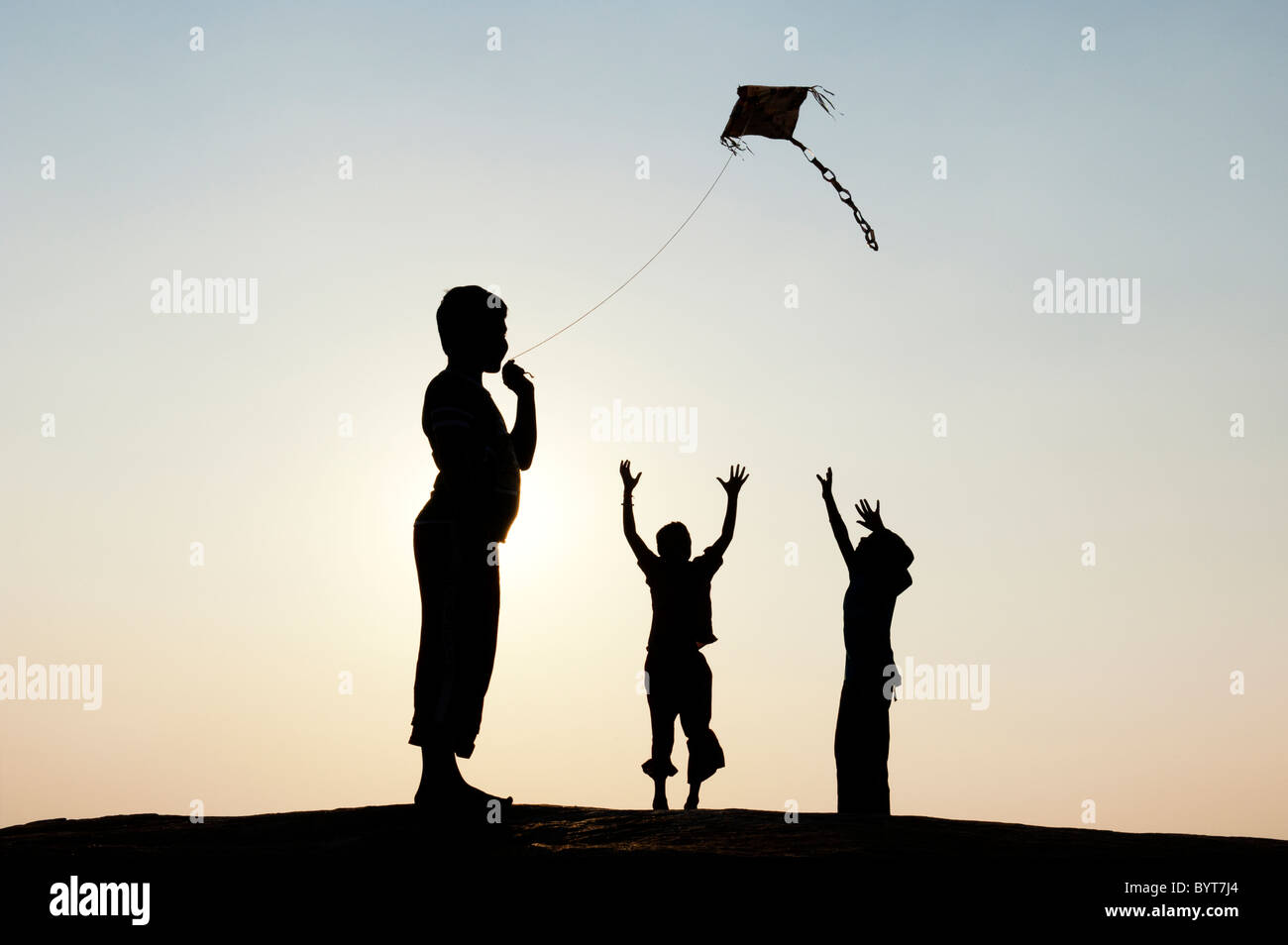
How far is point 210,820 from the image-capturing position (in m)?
8.54

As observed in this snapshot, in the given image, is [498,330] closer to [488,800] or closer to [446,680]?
[446,680]

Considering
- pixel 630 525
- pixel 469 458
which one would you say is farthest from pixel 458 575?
pixel 630 525

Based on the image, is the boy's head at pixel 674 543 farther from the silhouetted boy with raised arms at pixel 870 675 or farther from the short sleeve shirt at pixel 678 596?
the silhouetted boy with raised arms at pixel 870 675

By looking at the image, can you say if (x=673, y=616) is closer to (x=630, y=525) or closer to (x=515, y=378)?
(x=630, y=525)

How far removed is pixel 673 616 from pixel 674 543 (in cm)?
63

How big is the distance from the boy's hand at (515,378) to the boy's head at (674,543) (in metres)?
3.89

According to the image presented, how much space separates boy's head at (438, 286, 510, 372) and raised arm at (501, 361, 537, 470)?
114 mm

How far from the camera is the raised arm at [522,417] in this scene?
757 centimetres

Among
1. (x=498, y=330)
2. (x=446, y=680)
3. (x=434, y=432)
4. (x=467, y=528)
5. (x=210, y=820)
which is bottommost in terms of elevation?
(x=210, y=820)

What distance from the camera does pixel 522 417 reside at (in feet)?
25.0
